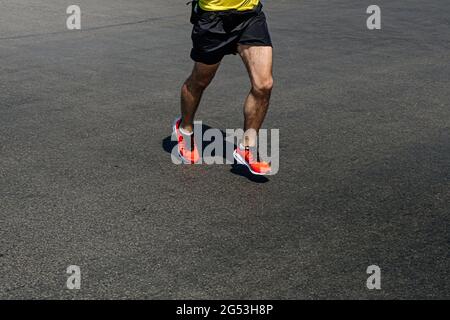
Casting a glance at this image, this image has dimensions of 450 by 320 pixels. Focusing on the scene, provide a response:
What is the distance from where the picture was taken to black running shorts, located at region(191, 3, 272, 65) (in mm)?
6129

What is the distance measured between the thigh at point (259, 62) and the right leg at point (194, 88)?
319mm

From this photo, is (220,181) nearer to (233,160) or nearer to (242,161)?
(242,161)

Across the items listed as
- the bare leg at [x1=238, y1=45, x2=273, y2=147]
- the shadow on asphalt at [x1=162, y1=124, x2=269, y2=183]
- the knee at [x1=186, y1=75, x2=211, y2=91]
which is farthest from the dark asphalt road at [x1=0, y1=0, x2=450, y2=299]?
the knee at [x1=186, y1=75, x2=211, y2=91]

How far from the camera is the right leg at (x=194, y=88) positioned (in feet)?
20.9

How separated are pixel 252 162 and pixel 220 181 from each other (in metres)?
0.26

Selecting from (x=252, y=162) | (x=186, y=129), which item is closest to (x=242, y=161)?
(x=252, y=162)

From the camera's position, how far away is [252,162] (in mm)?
6152

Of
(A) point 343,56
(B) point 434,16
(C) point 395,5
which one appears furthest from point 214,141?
(C) point 395,5

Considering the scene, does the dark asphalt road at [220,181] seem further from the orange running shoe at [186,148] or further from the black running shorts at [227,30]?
the black running shorts at [227,30]

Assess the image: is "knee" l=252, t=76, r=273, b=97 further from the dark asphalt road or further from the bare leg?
the dark asphalt road

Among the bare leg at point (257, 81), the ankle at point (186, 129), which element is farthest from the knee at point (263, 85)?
the ankle at point (186, 129)

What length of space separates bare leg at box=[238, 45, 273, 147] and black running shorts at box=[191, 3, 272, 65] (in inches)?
2.4
